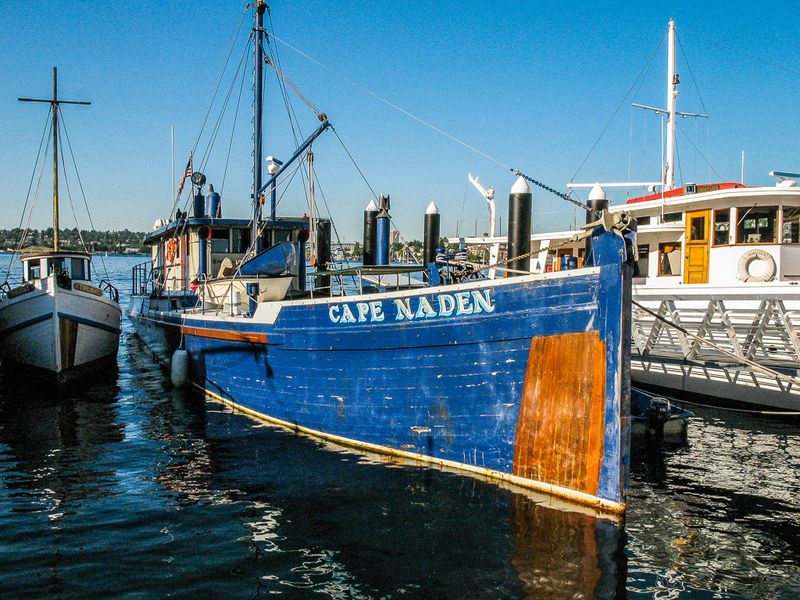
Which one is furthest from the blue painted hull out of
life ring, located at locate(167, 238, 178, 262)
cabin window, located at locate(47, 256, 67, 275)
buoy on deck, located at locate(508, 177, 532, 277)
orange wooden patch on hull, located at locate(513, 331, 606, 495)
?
cabin window, located at locate(47, 256, 67, 275)

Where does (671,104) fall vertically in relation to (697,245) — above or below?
above

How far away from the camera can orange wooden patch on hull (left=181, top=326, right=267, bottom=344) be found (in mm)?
11359

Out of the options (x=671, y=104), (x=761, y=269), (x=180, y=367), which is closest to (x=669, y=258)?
(x=761, y=269)

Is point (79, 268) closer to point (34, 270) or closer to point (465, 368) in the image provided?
point (34, 270)

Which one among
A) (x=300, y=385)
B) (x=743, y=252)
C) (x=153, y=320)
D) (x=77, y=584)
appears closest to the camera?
(x=77, y=584)

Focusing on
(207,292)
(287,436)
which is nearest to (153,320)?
(207,292)

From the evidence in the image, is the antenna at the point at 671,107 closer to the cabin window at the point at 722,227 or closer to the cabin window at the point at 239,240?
the cabin window at the point at 722,227

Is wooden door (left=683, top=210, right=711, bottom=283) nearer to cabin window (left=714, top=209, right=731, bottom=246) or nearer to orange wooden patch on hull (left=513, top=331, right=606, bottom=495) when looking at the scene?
cabin window (left=714, top=209, right=731, bottom=246)

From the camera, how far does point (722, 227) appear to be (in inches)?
676

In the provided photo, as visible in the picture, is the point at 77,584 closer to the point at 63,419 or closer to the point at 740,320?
the point at 63,419

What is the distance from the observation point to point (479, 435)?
870 cm

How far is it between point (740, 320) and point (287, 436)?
11.3m

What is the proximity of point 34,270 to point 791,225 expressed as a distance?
69.5 ft

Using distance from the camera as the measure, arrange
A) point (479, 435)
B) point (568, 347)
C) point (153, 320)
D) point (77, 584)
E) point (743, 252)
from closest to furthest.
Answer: point (77, 584), point (568, 347), point (479, 435), point (743, 252), point (153, 320)
